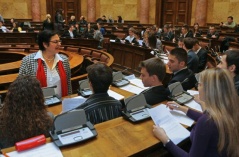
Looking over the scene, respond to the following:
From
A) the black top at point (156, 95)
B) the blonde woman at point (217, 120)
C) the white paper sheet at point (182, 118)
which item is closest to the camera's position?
the blonde woman at point (217, 120)

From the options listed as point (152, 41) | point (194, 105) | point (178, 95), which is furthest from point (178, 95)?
point (152, 41)

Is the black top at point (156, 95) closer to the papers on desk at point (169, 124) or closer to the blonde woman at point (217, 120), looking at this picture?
the papers on desk at point (169, 124)

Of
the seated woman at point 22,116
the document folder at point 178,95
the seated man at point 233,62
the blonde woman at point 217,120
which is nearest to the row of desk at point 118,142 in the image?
the seated woman at point 22,116

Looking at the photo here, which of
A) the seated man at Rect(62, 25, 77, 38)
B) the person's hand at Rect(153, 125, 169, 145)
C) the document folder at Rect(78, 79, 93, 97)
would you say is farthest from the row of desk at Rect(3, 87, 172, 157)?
the seated man at Rect(62, 25, 77, 38)

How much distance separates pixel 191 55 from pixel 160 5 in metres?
12.5

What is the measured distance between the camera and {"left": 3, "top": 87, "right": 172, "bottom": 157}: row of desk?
1.67 meters

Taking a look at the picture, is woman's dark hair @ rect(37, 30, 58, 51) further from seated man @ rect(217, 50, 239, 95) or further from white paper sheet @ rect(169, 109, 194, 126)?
seated man @ rect(217, 50, 239, 95)

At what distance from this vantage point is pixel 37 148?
1.70 metres

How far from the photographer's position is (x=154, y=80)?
8.75ft

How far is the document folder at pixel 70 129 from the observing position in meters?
1.76

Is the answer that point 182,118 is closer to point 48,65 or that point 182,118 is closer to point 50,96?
point 50,96

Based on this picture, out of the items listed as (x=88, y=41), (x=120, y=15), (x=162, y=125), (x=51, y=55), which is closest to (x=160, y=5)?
(x=120, y=15)

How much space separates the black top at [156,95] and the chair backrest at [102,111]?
0.37 m

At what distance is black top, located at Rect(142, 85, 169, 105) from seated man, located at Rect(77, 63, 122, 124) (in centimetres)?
39
